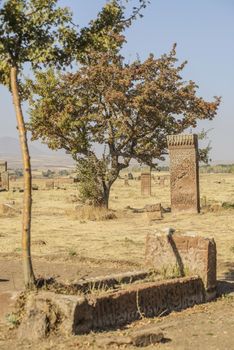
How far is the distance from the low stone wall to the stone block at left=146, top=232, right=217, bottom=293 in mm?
571

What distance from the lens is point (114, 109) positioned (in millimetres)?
25078

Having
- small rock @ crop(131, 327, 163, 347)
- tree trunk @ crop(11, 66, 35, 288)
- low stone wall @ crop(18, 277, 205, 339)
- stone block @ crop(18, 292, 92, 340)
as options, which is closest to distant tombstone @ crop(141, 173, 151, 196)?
low stone wall @ crop(18, 277, 205, 339)

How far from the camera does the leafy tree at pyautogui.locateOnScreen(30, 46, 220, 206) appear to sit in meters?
24.2

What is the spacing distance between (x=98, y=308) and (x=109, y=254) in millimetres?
6723

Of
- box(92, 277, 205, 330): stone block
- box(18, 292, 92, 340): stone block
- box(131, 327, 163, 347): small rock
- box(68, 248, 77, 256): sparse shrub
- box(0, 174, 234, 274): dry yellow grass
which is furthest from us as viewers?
box(0, 174, 234, 274): dry yellow grass

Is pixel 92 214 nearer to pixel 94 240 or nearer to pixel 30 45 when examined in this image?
pixel 94 240

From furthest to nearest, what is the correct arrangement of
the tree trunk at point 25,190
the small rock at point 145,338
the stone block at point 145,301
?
the tree trunk at point 25,190
the stone block at point 145,301
the small rock at point 145,338

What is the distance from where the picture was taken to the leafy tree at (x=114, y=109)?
24.2m

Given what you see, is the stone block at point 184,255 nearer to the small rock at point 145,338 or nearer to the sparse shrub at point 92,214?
the small rock at point 145,338

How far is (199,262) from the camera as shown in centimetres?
918

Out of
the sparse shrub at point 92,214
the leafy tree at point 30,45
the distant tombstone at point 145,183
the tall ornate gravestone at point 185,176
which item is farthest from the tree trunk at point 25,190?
the distant tombstone at point 145,183

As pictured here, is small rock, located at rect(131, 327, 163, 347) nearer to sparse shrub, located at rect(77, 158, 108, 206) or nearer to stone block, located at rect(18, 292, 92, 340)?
stone block, located at rect(18, 292, 92, 340)

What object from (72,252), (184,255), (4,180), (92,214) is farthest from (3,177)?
(184,255)

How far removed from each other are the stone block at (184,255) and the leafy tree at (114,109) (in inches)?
574
